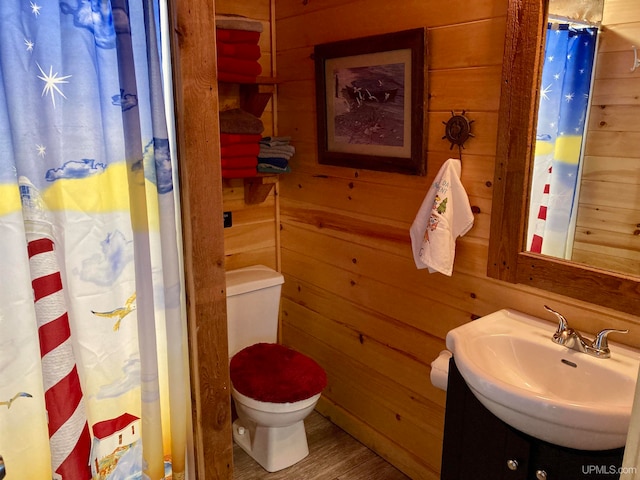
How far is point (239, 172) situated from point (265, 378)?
0.93 meters

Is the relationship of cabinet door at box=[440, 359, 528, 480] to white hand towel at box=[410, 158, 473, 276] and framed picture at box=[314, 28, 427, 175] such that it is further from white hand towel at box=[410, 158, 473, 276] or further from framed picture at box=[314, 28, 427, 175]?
framed picture at box=[314, 28, 427, 175]

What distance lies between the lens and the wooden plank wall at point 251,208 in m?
2.49

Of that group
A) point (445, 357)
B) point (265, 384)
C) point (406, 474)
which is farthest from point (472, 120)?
point (406, 474)

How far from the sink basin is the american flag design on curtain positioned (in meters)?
1.07

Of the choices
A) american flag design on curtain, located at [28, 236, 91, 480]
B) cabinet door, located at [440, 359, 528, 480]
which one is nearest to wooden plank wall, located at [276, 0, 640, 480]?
cabinet door, located at [440, 359, 528, 480]

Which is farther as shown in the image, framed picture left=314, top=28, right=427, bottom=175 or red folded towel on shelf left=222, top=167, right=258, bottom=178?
red folded towel on shelf left=222, top=167, right=258, bottom=178

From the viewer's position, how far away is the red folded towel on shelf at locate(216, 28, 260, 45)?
2213mm

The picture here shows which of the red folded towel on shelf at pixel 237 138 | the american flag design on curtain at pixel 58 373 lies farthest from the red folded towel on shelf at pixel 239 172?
the american flag design on curtain at pixel 58 373

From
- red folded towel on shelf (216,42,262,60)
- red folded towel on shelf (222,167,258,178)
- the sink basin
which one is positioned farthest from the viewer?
red folded towel on shelf (222,167,258,178)

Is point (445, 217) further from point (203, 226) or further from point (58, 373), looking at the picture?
point (58, 373)

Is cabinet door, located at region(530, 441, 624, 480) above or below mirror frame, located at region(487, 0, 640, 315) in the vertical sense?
below

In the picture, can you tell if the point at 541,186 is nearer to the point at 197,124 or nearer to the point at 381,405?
the point at 197,124

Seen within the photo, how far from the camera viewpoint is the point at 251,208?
8.76 feet

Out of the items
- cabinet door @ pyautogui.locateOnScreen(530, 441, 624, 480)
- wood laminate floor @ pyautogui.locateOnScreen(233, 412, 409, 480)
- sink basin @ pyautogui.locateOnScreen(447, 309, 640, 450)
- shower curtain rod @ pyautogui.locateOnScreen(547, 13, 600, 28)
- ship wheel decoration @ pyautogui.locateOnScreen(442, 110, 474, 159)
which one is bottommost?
wood laminate floor @ pyautogui.locateOnScreen(233, 412, 409, 480)
